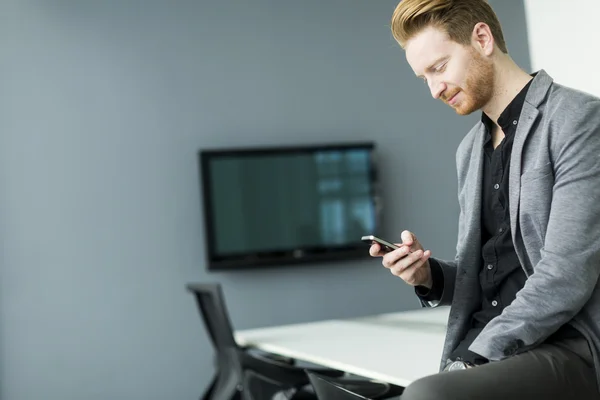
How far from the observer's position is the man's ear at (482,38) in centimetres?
188

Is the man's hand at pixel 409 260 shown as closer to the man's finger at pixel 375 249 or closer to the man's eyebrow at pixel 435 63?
the man's finger at pixel 375 249

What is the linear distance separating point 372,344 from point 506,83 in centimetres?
159

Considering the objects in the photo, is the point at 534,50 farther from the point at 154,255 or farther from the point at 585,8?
the point at 154,255

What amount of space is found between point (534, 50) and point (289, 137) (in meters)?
2.89

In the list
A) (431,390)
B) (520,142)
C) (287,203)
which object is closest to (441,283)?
(520,142)

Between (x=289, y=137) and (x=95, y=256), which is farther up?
(x=289, y=137)

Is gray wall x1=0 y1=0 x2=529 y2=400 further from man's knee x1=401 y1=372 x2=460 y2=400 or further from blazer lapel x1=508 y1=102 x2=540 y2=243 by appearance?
man's knee x1=401 y1=372 x2=460 y2=400

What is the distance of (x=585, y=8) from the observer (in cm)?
273

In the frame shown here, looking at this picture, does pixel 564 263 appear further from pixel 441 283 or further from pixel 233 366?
pixel 233 366

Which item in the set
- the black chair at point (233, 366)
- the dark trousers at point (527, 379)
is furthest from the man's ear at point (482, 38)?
the black chair at point (233, 366)

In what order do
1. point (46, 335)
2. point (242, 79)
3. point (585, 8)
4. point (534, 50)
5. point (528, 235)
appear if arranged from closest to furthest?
point (528, 235) → point (585, 8) → point (534, 50) → point (46, 335) → point (242, 79)

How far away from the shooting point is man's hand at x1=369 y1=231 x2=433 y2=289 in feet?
6.23

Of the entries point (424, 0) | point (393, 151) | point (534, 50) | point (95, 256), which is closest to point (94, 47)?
point (95, 256)

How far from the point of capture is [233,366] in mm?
3648
